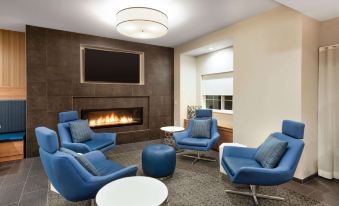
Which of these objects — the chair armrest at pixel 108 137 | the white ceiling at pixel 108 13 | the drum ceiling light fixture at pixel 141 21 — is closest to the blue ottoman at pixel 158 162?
the chair armrest at pixel 108 137

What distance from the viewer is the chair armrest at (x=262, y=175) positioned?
211 cm

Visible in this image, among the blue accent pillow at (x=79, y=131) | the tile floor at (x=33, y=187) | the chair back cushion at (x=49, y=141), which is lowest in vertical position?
the tile floor at (x=33, y=187)

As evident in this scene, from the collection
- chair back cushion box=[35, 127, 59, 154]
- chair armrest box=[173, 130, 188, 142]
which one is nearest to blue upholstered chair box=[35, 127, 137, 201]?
chair back cushion box=[35, 127, 59, 154]

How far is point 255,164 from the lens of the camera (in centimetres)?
262

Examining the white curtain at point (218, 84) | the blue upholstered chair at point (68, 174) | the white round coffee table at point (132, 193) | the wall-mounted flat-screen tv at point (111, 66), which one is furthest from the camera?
the white curtain at point (218, 84)

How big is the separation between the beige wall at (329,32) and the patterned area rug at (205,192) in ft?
8.07

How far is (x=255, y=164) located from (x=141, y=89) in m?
3.71

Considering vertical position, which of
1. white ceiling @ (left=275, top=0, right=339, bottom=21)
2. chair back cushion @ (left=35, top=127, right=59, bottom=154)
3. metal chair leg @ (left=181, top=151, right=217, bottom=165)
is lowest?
metal chair leg @ (left=181, top=151, right=217, bottom=165)

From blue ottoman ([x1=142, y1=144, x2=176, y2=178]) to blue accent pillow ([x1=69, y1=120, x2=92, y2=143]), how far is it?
59.6 inches

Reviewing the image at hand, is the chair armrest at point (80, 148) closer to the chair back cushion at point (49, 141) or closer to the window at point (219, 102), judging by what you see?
the chair back cushion at point (49, 141)

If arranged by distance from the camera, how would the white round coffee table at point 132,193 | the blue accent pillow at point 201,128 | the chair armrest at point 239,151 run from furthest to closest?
1. the blue accent pillow at point 201,128
2. the chair armrest at point 239,151
3. the white round coffee table at point 132,193

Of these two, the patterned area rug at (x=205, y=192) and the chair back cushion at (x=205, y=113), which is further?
the chair back cushion at (x=205, y=113)

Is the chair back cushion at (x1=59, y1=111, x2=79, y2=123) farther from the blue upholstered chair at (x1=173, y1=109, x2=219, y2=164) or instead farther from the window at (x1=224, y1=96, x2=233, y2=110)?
the window at (x1=224, y1=96, x2=233, y2=110)

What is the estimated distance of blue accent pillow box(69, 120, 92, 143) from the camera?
12.1 feet
